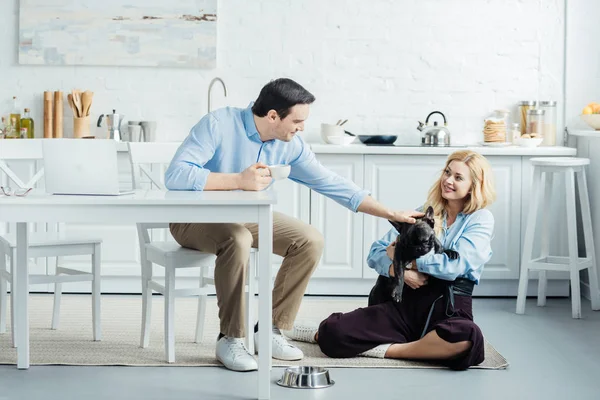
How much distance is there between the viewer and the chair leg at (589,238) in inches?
190

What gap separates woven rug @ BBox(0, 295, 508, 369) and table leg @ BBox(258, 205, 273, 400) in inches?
21.0

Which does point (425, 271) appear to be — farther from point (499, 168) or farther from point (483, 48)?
point (483, 48)

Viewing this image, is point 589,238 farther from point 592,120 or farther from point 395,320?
point 395,320

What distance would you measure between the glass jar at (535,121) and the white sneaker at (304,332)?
211 centimetres

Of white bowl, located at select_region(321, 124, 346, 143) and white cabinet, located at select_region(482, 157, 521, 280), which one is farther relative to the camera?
white bowl, located at select_region(321, 124, 346, 143)

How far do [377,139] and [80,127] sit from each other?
169cm

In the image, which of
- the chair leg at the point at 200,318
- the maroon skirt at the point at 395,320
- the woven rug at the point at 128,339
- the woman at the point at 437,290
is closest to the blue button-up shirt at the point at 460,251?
the woman at the point at 437,290

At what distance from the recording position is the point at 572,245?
4.71 metres

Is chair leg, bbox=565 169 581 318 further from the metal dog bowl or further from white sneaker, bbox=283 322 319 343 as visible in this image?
the metal dog bowl

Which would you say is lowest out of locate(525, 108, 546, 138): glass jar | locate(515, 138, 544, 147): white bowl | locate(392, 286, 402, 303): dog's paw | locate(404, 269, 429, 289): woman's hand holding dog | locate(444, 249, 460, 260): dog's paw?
locate(392, 286, 402, 303): dog's paw

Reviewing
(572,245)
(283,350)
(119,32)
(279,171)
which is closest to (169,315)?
(283,350)

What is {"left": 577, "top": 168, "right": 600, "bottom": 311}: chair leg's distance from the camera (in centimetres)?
483

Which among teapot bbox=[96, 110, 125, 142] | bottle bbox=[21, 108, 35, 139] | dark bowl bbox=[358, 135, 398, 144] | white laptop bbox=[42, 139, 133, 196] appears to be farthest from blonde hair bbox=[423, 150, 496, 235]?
bottle bbox=[21, 108, 35, 139]

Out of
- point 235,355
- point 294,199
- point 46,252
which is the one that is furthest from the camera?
point 294,199
